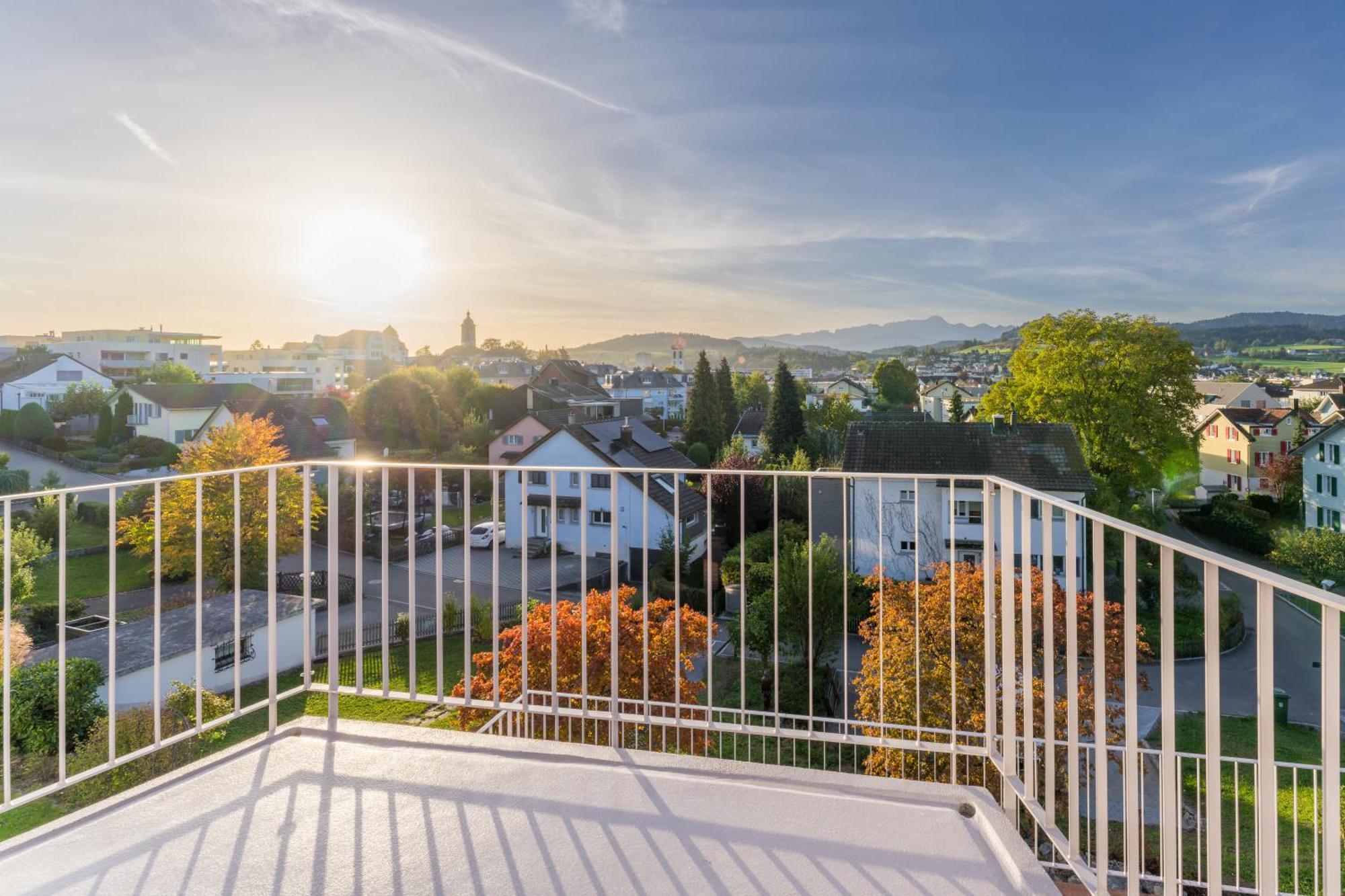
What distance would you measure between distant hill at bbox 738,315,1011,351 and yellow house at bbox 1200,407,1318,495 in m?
76.9

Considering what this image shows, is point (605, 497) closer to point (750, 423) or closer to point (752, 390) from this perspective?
point (750, 423)

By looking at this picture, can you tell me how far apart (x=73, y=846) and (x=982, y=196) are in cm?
Answer: 3487

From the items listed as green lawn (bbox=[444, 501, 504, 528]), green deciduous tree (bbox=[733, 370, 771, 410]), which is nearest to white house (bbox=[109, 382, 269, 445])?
green lawn (bbox=[444, 501, 504, 528])

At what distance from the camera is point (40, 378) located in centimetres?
3719

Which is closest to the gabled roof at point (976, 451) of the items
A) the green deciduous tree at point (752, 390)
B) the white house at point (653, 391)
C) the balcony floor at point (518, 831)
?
the balcony floor at point (518, 831)

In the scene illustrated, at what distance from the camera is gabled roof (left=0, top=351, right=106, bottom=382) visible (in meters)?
37.1

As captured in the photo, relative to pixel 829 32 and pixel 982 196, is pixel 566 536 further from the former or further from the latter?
pixel 982 196

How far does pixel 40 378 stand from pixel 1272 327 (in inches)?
2653

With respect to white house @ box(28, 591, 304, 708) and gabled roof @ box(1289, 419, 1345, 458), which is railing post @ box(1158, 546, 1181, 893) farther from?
gabled roof @ box(1289, 419, 1345, 458)

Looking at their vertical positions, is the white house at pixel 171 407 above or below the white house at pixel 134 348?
below

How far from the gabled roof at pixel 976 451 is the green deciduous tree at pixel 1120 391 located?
4.11 metres

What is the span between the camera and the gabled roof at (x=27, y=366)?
37094 millimetres

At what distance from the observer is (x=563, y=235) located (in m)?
25.0

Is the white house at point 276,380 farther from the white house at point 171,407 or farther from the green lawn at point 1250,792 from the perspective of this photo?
the green lawn at point 1250,792
